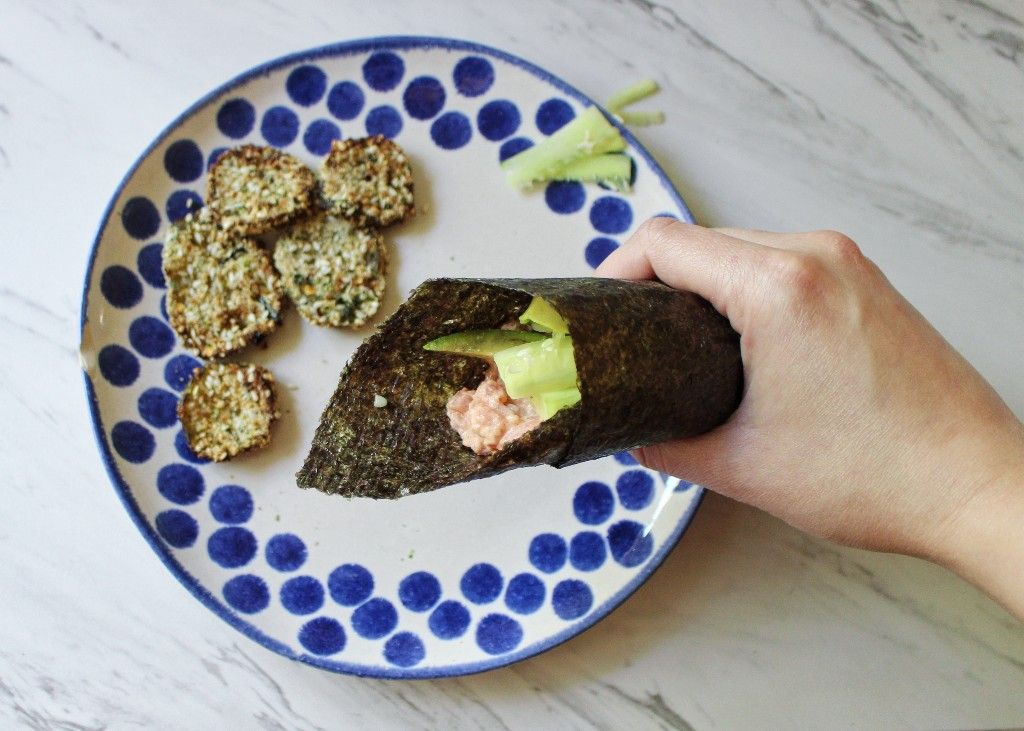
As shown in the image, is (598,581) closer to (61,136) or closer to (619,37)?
(619,37)

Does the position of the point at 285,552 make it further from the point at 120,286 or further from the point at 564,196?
the point at 564,196

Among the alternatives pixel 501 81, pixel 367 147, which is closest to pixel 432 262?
pixel 367 147

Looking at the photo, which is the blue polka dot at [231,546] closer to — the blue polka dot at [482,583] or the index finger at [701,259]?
the blue polka dot at [482,583]

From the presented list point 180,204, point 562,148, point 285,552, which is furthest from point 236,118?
point 285,552

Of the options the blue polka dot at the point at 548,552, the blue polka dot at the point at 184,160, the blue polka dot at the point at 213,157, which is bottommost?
the blue polka dot at the point at 548,552

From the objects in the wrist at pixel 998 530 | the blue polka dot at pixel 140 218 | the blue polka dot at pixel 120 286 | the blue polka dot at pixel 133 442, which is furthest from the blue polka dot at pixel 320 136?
the wrist at pixel 998 530

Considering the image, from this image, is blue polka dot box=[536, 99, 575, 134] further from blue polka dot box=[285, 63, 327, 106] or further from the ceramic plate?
blue polka dot box=[285, 63, 327, 106]
